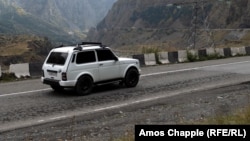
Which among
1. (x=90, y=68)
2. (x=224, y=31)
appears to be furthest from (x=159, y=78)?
(x=224, y=31)

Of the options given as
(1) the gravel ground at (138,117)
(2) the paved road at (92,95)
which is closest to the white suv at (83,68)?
(2) the paved road at (92,95)

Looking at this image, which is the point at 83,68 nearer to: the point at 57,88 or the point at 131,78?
the point at 57,88

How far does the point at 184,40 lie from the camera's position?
178 m

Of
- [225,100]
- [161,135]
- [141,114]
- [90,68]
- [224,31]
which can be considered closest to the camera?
[161,135]

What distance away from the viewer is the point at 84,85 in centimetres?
1350

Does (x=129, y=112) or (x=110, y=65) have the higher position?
(x=110, y=65)

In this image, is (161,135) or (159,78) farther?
(159,78)

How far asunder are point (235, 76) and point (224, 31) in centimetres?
13590

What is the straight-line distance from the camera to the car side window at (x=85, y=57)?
44.3ft

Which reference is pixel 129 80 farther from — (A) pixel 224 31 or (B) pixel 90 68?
(A) pixel 224 31

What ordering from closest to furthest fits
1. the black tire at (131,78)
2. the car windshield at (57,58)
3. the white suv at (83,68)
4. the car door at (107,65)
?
the white suv at (83,68) → the car windshield at (57,58) → the car door at (107,65) → the black tire at (131,78)

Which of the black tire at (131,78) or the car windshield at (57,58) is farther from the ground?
the car windshield at (57,58)

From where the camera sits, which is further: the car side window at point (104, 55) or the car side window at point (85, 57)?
the car side window at point (104, 55)

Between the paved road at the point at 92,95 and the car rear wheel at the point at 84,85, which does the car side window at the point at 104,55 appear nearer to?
the car rear wheel at the point at 84,85
